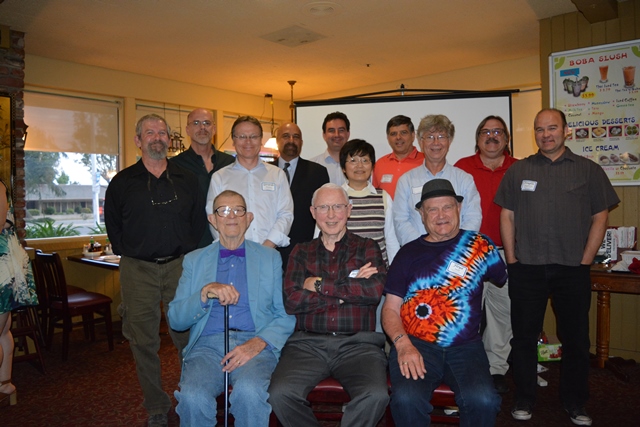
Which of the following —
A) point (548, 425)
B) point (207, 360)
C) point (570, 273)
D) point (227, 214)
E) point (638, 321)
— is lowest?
point (548, 425)

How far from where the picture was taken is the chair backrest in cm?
446

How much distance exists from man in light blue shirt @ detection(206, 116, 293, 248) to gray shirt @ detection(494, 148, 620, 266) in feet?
A: 4.76

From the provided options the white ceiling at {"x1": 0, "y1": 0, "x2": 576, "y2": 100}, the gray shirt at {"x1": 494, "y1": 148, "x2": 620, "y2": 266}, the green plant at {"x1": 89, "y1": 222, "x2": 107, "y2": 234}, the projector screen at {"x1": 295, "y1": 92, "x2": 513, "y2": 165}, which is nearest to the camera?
the gray shirt at {"x1": 494, "y1": 148, "x2": 620, "y2": 266}

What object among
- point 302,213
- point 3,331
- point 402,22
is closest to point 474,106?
point 402,22

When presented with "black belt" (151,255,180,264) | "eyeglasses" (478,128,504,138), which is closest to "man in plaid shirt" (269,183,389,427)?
"black belt" (151,255,180,264)

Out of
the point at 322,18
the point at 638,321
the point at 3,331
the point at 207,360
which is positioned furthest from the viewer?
the point at 322,18

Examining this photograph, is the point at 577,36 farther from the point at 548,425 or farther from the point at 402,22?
the point at 548,425

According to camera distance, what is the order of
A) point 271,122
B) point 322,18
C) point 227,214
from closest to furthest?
point 227,214 → point 322,18 → point 271,122

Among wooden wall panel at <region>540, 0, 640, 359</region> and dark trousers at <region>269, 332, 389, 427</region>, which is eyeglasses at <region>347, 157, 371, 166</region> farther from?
wooden wall panel at <region>540, 0, 640, 359</region>

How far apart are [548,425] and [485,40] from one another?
4.06 meters

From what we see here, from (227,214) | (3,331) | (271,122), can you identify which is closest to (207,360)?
(227,214)

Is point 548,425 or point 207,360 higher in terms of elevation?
point 207,360

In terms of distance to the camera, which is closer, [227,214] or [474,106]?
[227,214]

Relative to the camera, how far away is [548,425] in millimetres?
2902
